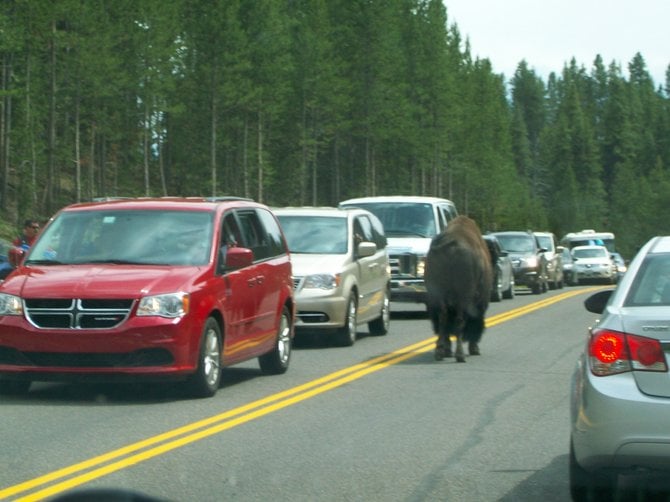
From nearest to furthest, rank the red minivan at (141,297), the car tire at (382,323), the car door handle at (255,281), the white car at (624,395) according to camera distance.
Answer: the white car at (624,395) → the red minivan at (141,297) → the car door handle at (255,281) → the car tire at (382,323)

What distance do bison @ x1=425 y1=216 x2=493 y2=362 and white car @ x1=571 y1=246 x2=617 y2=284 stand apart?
1661 inches

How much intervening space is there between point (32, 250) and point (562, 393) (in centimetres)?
482

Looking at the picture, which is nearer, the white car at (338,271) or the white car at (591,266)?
the white car at (338,271)

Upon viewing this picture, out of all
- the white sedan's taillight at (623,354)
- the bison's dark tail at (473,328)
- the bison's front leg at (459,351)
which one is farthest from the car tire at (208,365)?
the white sedan's taillight at (623,354)

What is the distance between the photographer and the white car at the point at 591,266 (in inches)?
2346

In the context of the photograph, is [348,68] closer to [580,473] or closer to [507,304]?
[507,304]

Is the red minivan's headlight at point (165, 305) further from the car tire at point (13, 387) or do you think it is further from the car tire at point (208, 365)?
the car tire at point (13, 387)

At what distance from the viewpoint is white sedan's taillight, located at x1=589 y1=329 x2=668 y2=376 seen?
23.2 feet

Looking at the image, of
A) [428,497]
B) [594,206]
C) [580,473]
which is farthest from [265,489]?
[594,206]

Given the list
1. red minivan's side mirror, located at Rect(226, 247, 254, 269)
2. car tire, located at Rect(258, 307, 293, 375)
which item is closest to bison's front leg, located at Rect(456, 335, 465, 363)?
car tire, located at Rect(258, 307, 293, 375)

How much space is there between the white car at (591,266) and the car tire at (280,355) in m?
44.1

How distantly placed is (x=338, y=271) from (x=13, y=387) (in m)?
6.69

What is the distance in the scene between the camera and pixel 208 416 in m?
11.5

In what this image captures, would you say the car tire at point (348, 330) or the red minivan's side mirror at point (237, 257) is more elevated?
the red minivan's side mirror at point (237, 257)
